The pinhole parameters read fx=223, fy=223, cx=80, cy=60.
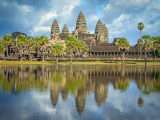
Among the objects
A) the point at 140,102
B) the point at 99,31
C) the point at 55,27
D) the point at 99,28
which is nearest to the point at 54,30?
the point at 55,27

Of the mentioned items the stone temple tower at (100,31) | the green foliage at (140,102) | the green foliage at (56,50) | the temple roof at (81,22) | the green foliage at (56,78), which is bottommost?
the green foliage at (140,102)

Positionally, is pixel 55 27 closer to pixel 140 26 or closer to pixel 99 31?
pixel 99 31

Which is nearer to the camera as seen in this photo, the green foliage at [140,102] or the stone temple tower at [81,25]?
the green foliage at [140,102]

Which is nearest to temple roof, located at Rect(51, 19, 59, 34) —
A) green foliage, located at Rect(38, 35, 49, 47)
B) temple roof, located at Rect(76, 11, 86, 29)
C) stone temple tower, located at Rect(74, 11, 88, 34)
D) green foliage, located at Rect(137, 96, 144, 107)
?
stone temple tower, located at Rect(74, 11, 88, 34)

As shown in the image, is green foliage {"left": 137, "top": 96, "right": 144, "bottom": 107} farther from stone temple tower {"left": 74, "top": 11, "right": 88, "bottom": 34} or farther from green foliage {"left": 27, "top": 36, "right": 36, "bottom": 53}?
stone temple tower {"left": 74, "top": 11, "right": 88, "bottom": 34}

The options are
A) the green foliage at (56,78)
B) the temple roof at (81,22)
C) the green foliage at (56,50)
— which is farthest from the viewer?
the temple roof at (81,22)

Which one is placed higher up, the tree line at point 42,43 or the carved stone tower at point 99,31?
the carved stone tower at point 99,31

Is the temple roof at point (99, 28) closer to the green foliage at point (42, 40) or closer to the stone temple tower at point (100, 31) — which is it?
the stone temple tower at point (100, 31)

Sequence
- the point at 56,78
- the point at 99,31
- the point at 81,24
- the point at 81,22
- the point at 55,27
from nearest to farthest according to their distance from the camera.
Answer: the point at 56,78 → the point at 81,24 → the point at 81,22 → the point at 55,27 → the point at 99,31

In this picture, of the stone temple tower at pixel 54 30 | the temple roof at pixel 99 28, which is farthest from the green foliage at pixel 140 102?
the temple roof at pixel 99 28

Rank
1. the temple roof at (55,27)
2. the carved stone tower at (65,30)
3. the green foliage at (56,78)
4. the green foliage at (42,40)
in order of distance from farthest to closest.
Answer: the carved stone tower at (65,30) → the temple roof at (55,27) → the green foliage at (42,40) → the green foliage at (56,78)

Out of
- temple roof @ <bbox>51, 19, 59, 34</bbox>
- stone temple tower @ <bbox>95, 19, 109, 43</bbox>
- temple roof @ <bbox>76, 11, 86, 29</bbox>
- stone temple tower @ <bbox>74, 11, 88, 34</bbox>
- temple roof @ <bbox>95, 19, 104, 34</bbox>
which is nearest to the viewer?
stone temple tower @ <bbox>74, 11, 88, 34</bbox>

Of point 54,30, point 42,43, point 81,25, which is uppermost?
point 81,25

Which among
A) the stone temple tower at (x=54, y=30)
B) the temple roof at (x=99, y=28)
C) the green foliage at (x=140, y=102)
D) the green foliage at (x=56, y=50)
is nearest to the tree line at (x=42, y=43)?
the green foliage at (x=56, y=50)
